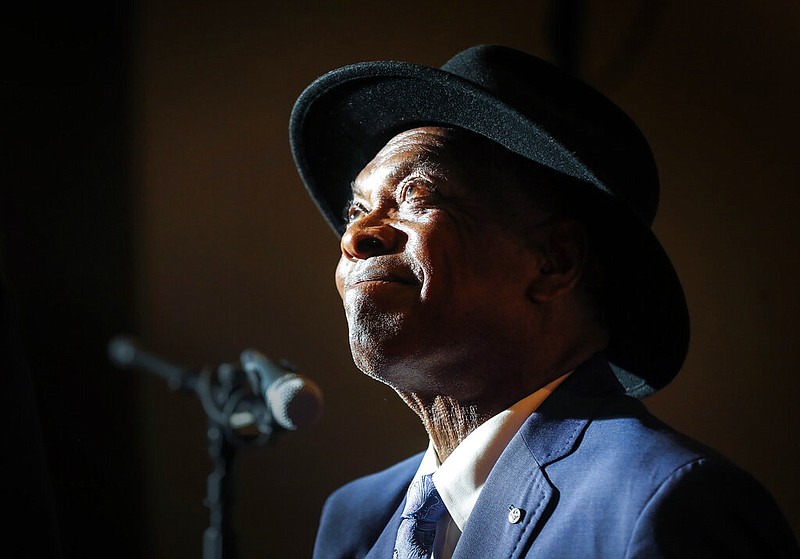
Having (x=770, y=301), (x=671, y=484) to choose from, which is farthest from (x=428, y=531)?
(x=770, y=301)

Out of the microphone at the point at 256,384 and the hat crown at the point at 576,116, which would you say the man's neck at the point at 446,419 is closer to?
the microphone at the point at 256,384

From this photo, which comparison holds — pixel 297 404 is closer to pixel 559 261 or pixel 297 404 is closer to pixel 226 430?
pixel 226 430

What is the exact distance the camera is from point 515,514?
43.5 inches

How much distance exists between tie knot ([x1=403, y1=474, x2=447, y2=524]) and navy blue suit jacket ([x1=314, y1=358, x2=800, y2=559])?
86mm

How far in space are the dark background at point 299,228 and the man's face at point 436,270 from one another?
1.40 ft

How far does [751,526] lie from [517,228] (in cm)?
48

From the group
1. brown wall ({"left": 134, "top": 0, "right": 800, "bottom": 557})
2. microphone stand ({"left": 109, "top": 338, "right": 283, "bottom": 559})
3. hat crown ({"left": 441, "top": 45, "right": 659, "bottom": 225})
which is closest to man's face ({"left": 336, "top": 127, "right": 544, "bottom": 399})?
hat crown ({"left": 441, "top": 45, "right": 659, "bottom": 225})

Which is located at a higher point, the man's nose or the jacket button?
the man's nose

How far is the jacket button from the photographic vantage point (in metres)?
1.10

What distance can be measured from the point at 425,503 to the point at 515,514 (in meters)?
0.18

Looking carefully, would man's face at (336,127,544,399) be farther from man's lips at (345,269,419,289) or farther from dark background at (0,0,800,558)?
dark background at (0,0,800,558)

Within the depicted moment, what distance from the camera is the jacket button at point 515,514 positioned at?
1.10 meters

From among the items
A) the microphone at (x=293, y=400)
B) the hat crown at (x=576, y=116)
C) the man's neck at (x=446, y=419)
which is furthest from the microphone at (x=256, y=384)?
the hat crown at (x=576, y=116)

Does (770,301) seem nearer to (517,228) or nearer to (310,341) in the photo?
(517,228)
